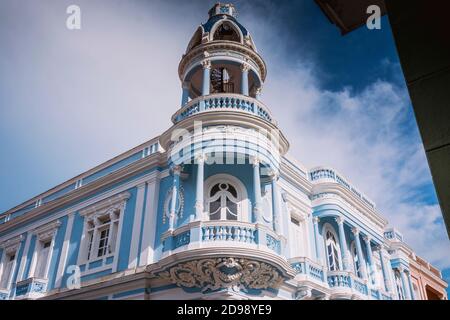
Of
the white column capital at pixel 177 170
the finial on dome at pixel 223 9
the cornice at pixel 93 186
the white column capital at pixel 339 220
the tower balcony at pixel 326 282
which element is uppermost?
the finial on dome at pixel 223 9

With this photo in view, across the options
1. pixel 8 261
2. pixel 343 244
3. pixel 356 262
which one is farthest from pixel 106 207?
pixel 356 262

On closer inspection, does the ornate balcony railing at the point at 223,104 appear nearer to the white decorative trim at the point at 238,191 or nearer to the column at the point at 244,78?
the column at the point at 244,78

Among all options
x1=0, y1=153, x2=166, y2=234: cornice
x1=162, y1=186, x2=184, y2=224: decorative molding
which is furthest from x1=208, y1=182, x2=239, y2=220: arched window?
x1=0, y1=153, x2=166, y2=234: cornice

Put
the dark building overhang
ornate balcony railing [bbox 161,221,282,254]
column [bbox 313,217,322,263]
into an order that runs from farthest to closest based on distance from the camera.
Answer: column [bbox 313,217,322,263], ornate balcony railing [bbox 161,221,282,254], the dark building overhang

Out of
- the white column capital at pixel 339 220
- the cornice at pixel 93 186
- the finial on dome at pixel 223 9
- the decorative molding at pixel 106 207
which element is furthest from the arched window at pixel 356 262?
the finial on dome at pixel 223 9

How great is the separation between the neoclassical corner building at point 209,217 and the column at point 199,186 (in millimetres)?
31

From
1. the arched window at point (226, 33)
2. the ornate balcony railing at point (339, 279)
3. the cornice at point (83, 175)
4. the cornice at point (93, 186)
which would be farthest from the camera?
the arched window at point (226, 33)

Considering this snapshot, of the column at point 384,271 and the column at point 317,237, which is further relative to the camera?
A: the column at point 384,271

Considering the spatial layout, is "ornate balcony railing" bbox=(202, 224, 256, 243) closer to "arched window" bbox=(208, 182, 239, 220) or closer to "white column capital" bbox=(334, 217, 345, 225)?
"arched window" bbox=(208, 182, 239, 220)

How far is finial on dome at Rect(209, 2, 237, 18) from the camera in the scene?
1620cm

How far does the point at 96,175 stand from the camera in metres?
16.1

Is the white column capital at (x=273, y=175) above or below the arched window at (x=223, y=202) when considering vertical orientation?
above

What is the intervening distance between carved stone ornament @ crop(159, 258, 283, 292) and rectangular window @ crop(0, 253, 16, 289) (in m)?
10.2

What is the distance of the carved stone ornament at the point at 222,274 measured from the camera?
33.7 ft
